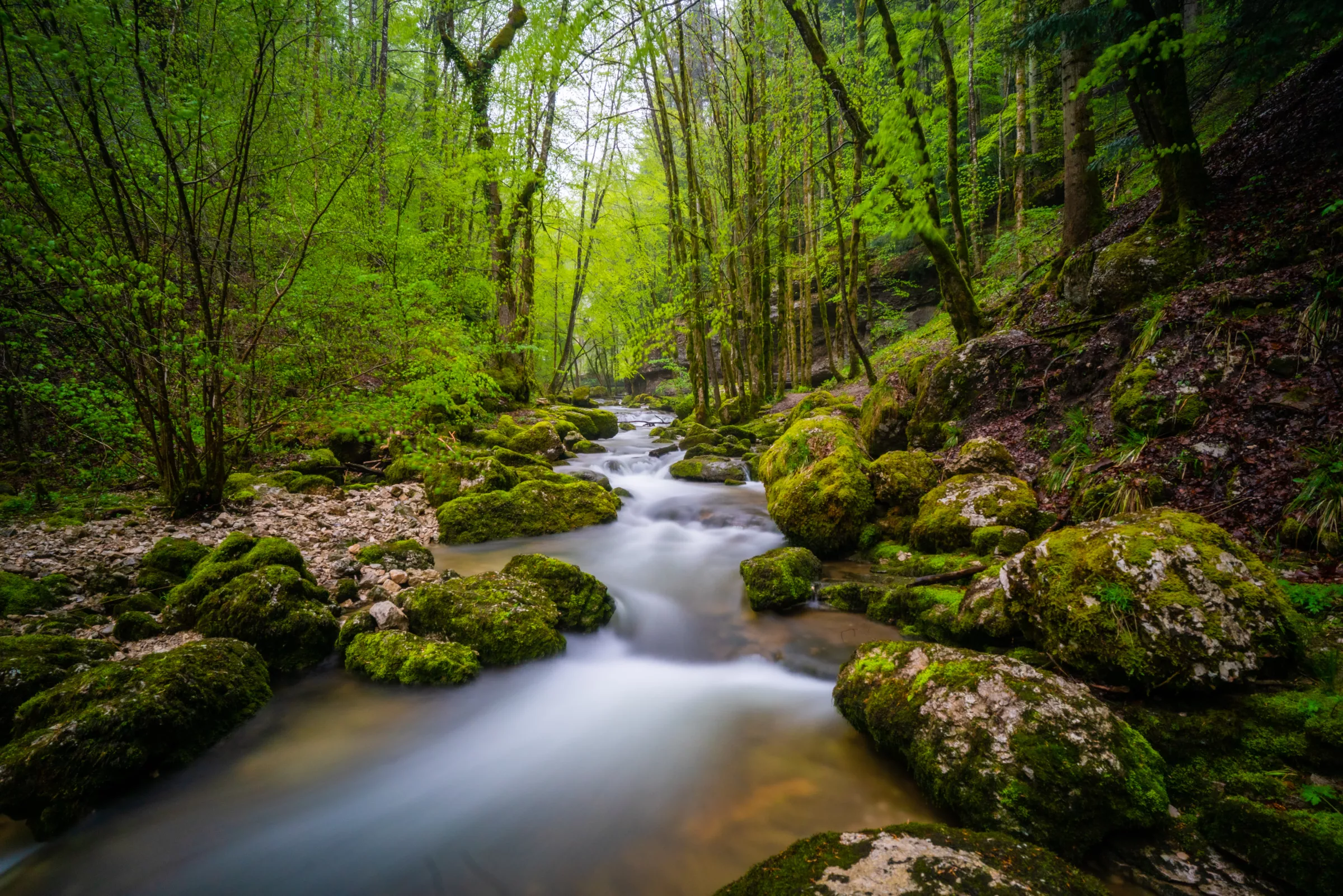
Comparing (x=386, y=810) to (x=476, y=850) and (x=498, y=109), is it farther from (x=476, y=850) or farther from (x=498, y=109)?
(x=498, y=109)

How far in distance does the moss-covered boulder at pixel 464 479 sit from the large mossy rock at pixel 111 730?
14.2 feet

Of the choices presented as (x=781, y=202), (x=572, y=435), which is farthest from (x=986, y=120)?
(x=572, y=435)

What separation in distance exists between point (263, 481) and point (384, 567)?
10.9 ft

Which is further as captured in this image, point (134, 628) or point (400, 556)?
point (400, 556)

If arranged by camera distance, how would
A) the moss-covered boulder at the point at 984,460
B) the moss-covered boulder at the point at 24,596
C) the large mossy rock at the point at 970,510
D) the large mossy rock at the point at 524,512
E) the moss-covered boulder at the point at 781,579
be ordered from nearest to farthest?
the moss-covered boulder at the point at 24,596 → the large mossy rock at the point at 970,510 → the moss-covered boulder at the point at 781,579 → the moss-covered boulder at the point at 984,460 → the large mossy rock at the point at 524,512

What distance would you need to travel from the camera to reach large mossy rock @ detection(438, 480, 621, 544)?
6922mm

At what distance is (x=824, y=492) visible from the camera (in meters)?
6.19

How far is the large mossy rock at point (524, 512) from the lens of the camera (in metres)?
6.92

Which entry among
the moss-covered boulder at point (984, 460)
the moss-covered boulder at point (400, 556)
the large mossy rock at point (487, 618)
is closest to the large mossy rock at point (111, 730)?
the large mossy rock at point (487, 618)

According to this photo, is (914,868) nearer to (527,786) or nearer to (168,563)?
(527,786)

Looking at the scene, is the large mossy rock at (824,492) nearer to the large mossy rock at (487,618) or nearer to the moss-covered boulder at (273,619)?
the large mossy rock at (487,618)

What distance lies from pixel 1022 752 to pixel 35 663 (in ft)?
18.4

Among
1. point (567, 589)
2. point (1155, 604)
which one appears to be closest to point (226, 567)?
point (567, 589)

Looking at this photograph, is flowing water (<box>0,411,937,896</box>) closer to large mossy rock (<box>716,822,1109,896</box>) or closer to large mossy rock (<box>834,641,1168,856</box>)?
large mossy rock (<box>834,641,1168,856</box>)
